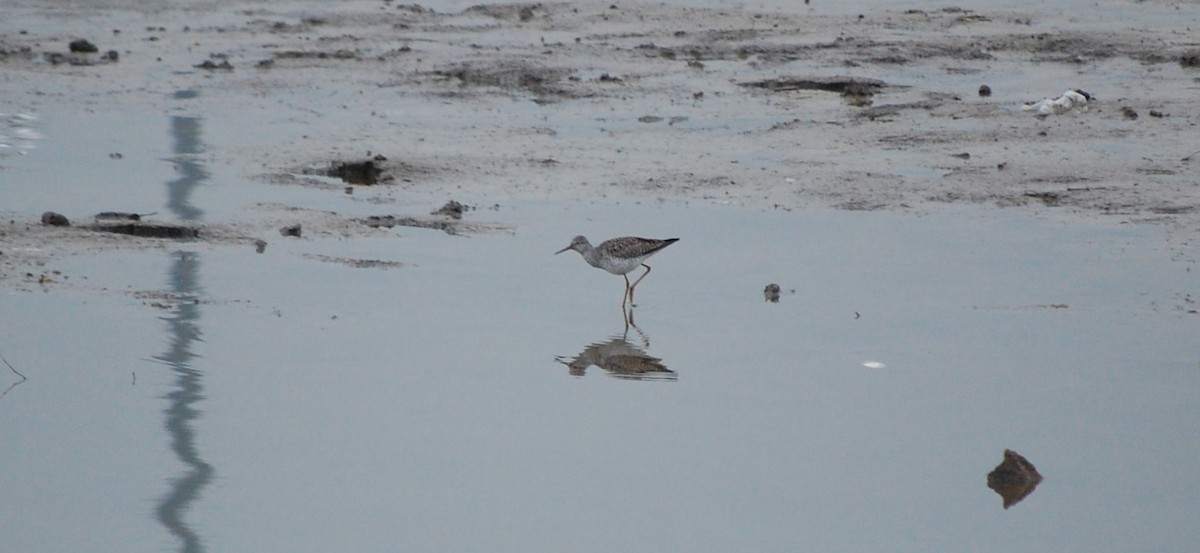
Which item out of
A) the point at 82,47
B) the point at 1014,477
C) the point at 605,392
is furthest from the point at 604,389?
the point at 82,47

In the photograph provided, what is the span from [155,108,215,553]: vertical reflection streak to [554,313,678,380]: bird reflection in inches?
64.4

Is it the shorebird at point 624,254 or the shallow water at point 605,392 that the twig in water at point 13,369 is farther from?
the shorebird at point 624,254

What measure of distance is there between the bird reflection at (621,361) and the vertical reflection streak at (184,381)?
1.63 metres

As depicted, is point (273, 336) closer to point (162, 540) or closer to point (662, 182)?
point (162, 540)

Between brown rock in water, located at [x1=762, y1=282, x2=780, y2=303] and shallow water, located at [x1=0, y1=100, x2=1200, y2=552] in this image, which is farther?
brown rock in water, located at [x1=762, y1=282, x2=780, y2=303]

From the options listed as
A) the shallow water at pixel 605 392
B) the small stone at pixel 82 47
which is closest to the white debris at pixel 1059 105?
the shallow water at pixel 605 392

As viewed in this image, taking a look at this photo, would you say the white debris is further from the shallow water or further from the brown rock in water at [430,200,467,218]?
the brown rock in water at [430,200,467,218]

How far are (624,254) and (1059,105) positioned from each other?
218 inches

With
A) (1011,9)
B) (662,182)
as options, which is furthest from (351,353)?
(1011,9)

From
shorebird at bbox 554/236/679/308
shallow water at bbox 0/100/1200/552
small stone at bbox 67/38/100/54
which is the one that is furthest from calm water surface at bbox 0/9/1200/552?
small stone at bbox 67/38/100/54

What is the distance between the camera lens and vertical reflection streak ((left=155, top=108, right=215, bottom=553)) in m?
5.55

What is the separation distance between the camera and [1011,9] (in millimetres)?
18812

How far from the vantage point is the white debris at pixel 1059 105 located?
13.3 m

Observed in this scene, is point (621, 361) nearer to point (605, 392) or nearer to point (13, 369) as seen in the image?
point (605, 392)
